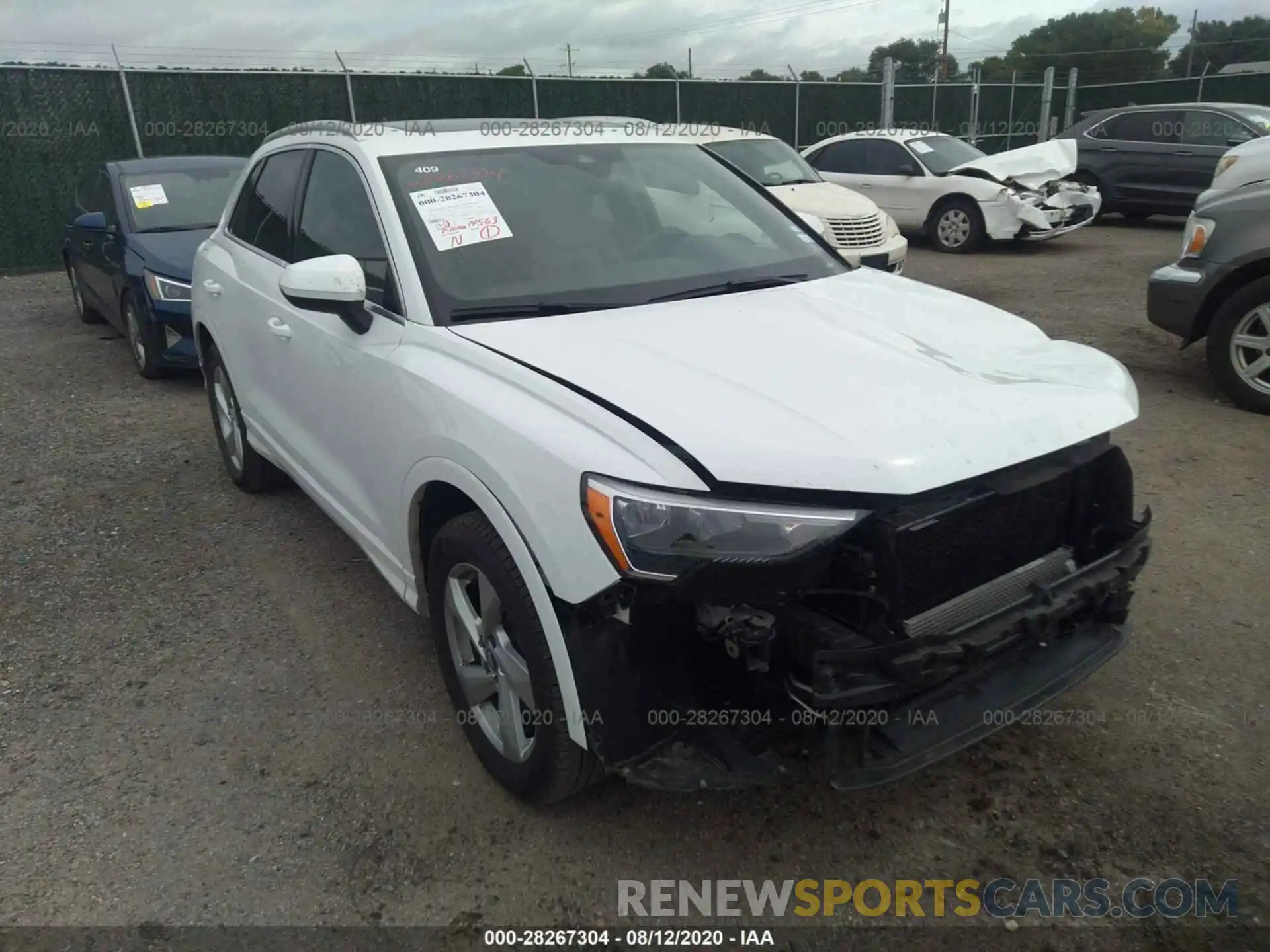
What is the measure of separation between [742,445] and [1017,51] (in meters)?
66.2

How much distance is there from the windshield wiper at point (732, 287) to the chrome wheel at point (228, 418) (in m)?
2.67

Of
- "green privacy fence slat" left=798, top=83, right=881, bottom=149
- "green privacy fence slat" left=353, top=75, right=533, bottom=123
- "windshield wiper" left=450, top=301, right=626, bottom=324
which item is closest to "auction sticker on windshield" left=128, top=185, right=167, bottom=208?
"windshield wiper" left=450, top=301, right=626, bottom=324

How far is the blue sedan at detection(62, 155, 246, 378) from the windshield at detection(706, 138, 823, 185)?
473 centimetres

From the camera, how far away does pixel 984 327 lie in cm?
293

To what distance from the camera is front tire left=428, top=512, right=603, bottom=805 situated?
2.28 m

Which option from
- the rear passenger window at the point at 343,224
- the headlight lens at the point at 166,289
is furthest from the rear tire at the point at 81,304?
the rear passenger window at the point at 343,224

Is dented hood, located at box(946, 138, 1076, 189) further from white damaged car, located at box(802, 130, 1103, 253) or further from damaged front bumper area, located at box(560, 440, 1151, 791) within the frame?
damaged front bumper area, located at box(560, 440, 1151, 791)

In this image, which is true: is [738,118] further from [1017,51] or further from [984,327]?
[1017,51]

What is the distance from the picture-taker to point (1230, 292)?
18.6ft

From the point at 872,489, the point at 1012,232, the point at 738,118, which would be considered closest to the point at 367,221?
the point at 872,489

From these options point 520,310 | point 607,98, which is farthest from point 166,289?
point 607,98

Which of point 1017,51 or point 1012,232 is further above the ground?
point 1017,51

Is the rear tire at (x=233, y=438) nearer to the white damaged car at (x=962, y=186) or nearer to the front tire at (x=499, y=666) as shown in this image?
the front tire at (x=499, y=666)

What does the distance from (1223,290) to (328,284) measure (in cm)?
529
